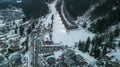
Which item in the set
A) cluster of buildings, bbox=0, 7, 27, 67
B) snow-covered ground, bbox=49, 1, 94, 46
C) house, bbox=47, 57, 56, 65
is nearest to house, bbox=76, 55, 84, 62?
house, bbox=47, 57, 56, 65

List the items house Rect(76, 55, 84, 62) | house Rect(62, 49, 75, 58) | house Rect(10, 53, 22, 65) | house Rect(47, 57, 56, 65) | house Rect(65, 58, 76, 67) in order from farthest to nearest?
house Rect(10, 53, 22, 65)
house Rect(62, 49, 75, 58)
house Rect(47, 57, 56, 65)
house Rect(76, 55, 84, 62)
house Rect(65, 58, 76, 67)

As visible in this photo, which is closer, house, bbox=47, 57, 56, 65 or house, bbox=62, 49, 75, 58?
house, bbox=47, 57, 56, 65

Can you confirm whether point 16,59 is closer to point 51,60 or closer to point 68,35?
point 51,60

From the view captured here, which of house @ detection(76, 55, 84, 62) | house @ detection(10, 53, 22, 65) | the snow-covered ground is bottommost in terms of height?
house @ detection(10, 53, 22, 65)

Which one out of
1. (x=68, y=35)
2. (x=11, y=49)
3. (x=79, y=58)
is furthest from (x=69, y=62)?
(x=11, y=49)

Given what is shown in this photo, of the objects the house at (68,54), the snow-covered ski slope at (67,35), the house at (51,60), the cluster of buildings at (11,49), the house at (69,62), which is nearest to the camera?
the house at (69,62)

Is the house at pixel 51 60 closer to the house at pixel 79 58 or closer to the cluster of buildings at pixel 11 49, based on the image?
the house at pixel 79 58

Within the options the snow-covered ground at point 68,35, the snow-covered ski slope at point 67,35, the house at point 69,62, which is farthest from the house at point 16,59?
the house at point 69,62

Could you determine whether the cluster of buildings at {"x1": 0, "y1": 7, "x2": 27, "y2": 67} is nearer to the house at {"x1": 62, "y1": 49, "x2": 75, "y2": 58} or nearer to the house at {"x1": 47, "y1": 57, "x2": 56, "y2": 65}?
the house at {"x1": 47, "y1": 57, "x2": 56, "y2": 65}

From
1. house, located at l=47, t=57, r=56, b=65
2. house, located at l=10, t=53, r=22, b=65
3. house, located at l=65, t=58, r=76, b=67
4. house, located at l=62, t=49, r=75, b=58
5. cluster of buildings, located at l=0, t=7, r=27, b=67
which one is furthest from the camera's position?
cluster of buildings, located at l=0, t=7, r=27, b=67

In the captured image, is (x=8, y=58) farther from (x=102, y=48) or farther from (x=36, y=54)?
(x=102, y=48)

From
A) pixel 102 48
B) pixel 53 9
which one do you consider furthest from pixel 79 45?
pixel 53 9

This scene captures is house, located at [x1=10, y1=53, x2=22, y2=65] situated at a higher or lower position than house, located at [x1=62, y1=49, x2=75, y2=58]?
lower
